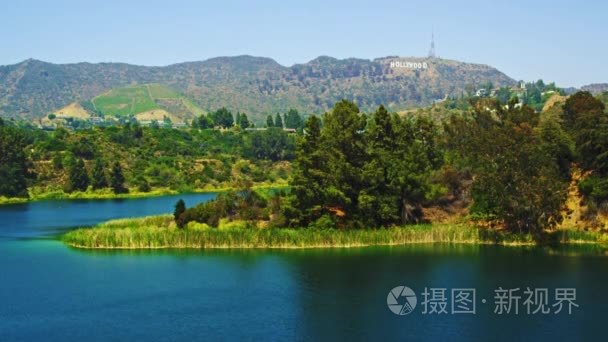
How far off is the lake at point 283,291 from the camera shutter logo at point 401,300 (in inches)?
24.1

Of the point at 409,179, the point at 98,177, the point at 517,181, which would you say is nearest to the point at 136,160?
the point at 98,177

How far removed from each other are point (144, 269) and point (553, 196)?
35790 millimetres

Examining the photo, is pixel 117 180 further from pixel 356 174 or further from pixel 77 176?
pixel 356 174

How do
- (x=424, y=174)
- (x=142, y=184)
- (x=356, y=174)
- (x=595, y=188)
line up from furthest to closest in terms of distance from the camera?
(x=142, y=184)
(x=424, y=174)
(x=356, y=174)
(x=595, y=188)

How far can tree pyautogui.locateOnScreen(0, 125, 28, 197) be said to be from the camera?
127938 millimetres

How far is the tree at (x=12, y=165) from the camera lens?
12794 cm

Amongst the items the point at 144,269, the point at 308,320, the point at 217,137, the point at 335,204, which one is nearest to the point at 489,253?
the point at 335,204

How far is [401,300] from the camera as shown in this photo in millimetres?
50031

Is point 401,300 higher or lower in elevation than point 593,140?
lower

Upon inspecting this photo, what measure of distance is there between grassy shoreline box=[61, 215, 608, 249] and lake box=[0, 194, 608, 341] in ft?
5.33

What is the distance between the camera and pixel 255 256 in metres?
65.1

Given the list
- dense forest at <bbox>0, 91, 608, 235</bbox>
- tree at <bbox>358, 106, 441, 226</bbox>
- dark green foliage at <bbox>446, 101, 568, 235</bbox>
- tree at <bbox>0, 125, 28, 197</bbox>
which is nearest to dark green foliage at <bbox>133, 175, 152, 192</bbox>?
tree at <bbox>0, 125, 28, 197</bbox>

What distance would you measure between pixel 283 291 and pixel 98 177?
9281 centimetres

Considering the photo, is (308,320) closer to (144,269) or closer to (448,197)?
(144,269)
